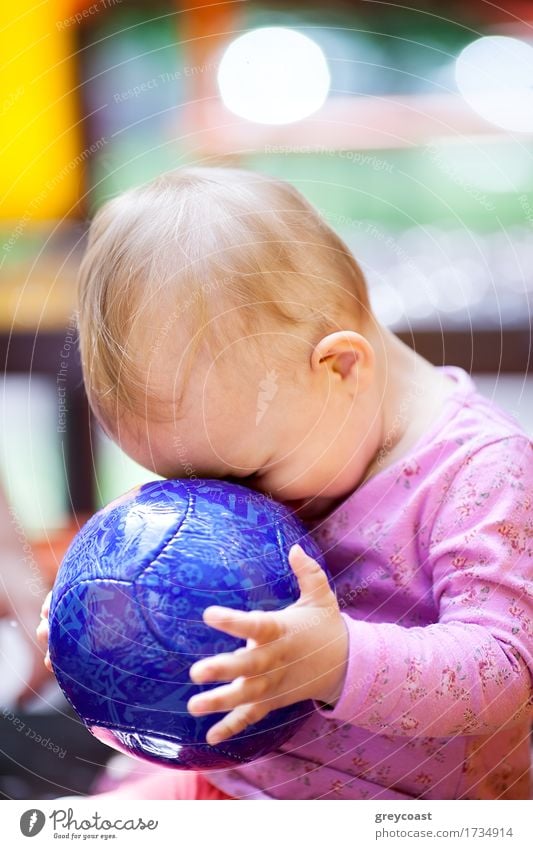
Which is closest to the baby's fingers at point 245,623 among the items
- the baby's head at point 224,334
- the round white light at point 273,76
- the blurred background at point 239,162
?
the baby's head at point 224,334

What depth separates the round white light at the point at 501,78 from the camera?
82 cm

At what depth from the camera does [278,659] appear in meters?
0.59

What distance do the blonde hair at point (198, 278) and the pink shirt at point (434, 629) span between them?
155 mm

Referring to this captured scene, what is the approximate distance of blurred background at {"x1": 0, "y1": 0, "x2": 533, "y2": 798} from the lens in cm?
Result: 83

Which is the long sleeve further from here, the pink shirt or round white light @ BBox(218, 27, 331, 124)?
round white light @ BBox(218, 27, 331, 124)

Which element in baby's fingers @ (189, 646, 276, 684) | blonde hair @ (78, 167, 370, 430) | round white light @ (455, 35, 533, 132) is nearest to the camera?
baby's fingers @ (189, 646, 276, 684)

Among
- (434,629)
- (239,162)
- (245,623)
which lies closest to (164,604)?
(245,623)

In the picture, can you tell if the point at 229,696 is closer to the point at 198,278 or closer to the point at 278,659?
the point at 278,659

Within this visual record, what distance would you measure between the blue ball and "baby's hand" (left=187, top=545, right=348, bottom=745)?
1 cm

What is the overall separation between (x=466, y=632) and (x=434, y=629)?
23mm

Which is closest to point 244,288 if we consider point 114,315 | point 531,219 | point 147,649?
point 114,315

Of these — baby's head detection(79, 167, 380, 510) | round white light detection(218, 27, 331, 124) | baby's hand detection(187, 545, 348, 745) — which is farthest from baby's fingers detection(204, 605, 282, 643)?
round white light detection(218, 27, 331, 124)

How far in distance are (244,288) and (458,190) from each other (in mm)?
590

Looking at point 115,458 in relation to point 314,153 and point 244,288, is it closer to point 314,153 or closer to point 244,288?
point 314,153
